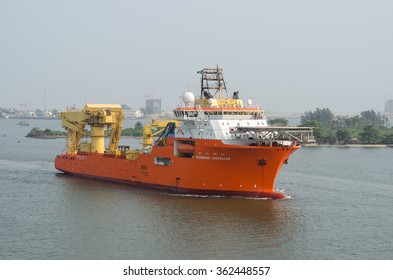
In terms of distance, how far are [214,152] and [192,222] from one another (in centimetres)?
579

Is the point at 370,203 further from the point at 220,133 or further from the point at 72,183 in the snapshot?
the point at 72,183

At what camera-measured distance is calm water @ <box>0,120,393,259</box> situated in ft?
71.1

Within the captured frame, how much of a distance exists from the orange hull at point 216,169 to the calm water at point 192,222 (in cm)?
71

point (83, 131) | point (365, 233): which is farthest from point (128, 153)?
point (365, 233)

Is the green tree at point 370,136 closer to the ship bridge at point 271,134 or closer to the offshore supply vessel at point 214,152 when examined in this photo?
the offshore supply vessel at point 214,152

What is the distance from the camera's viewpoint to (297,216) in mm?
27281

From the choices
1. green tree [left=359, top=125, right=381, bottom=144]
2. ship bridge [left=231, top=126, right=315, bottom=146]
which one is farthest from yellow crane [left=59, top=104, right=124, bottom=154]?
green tree [left=359, top=125, right=381, bottom=144]

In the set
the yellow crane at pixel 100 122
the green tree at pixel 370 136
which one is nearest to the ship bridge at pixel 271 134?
the yellow crane at pixel 100 122

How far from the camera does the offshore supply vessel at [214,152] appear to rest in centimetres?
3052

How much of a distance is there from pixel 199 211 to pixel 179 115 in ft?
25.1

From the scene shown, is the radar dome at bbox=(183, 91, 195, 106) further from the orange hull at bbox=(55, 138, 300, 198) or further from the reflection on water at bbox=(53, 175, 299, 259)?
the reflection on water at bbox=(53, 175, 299, 259)

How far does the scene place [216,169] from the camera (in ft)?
102

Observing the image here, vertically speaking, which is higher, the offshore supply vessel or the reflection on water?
the offshore supply vessel

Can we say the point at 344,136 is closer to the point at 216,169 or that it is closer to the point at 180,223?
the point at 216,169
